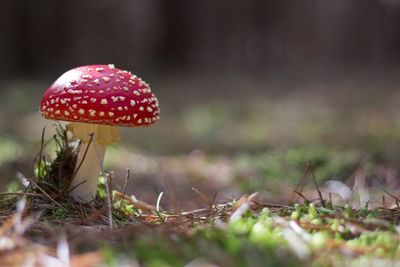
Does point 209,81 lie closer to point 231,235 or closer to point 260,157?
point 260,157

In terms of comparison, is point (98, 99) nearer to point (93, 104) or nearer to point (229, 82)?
point (93, 104)

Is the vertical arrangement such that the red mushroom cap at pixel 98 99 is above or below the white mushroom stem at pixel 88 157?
above

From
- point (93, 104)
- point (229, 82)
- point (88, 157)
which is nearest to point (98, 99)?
point (93, 104)

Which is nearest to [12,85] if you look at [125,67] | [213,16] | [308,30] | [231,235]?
[125,67]

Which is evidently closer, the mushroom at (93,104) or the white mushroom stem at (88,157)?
the mushroom at (93,104)

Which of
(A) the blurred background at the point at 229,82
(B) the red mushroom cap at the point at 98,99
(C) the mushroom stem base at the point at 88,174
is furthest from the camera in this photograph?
(A) the blurred background at the point at 229,82

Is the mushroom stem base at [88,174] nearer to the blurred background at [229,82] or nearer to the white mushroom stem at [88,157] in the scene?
the white mushroom stem at [88,157]

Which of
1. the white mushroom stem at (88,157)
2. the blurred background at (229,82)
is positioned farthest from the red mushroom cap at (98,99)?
the blurred background at (229,82)
